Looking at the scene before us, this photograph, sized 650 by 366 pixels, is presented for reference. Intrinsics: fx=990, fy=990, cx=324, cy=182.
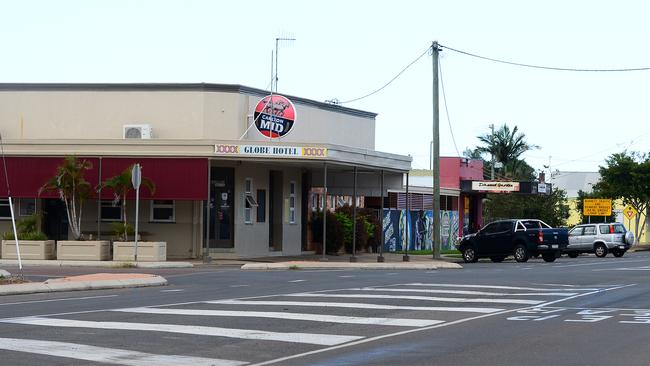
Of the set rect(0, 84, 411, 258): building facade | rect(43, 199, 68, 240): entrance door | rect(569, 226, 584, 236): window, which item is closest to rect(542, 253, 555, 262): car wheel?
rect(0, 84, 411, 258): building facade

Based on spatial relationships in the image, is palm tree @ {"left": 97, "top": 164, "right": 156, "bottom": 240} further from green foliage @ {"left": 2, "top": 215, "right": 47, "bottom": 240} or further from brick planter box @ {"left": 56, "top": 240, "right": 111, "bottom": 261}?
green foliage @ {"left": 2, "top": 215, "right": 47, "bottom": 240}

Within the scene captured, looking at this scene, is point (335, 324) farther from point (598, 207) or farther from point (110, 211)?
point (598, 207)

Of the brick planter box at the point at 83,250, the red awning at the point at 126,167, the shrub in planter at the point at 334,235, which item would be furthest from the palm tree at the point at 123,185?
the shrub in planter at the point at 334,235

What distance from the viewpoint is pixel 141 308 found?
17.3m

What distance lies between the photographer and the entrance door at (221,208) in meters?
35.5

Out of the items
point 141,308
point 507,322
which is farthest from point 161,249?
point 507,322

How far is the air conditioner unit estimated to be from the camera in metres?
35.8

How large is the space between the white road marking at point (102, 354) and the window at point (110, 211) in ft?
75.2

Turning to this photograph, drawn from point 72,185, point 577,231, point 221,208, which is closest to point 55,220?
point 72,185

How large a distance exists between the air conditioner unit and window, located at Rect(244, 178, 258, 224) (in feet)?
13.0

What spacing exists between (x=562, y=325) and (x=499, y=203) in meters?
46.4

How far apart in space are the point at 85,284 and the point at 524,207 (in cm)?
4209

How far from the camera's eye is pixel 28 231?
3372 centimetres

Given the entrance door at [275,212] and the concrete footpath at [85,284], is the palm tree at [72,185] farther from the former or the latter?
the concrete footpath at [85,284]
